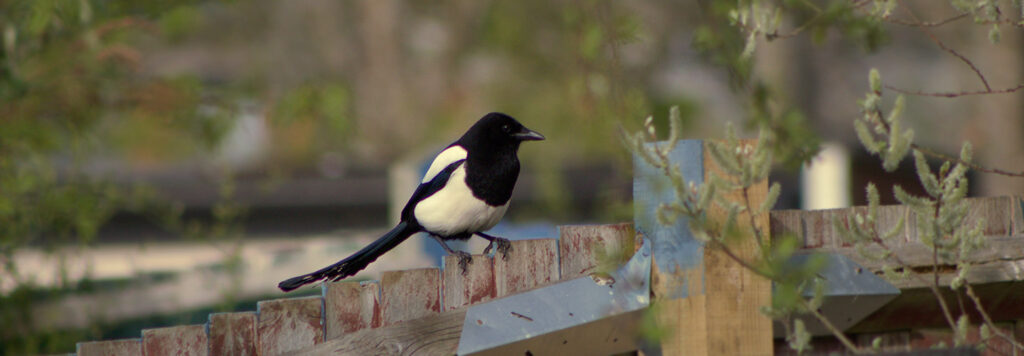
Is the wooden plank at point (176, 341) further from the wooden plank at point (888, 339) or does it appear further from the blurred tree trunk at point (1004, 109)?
the blurred tree trunk at point (1004, 109)

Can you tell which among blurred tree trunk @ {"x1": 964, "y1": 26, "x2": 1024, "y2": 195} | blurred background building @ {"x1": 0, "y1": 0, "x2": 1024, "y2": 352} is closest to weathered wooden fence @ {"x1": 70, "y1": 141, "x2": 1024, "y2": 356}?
blurred background building @ {"x1": 0, "y1": 0, "x2": 1024, "y2": 352}

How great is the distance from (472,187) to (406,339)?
43.3 inches

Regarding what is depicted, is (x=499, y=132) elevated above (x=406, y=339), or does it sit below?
above

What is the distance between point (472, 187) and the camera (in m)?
3.13

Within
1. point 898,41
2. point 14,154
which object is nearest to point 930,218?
point 14,154

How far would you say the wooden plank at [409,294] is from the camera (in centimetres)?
209

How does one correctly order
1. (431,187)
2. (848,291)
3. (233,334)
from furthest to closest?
(431,187) < (848,291) < (233,334)

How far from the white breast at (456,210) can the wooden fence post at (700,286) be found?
1.04m

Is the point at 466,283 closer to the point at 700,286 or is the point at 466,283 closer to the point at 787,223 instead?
the point at 700,286

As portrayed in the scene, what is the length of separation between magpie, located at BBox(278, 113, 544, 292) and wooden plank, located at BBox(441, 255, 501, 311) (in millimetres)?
894

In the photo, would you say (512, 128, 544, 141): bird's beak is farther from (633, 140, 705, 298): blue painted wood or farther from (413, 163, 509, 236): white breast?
(633, 140, 705, 298): blue painted wood

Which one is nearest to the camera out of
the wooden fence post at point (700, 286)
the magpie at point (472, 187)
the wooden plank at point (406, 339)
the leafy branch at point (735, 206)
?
the leafy branch at point (735, 206)

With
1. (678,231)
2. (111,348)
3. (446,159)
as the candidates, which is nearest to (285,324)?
(111,348)

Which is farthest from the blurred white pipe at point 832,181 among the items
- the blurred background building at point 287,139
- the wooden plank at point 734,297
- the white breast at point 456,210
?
the wooden plank at point 734,297
